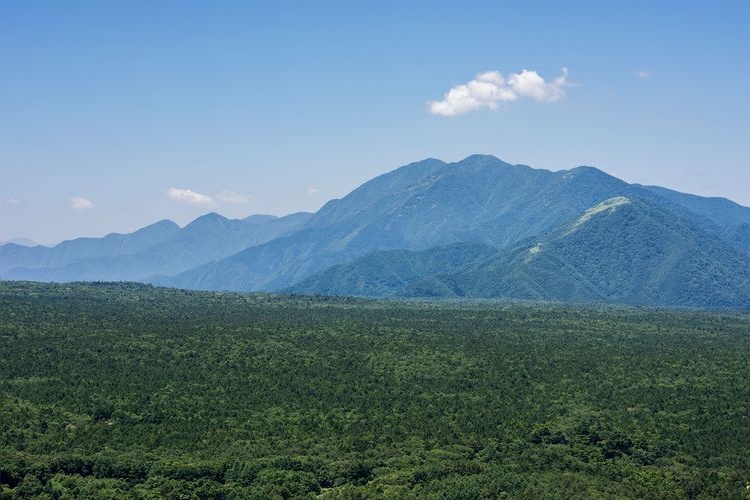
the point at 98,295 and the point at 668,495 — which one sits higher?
the point at 98,295

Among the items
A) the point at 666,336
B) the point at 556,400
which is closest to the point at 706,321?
the point at 666,336

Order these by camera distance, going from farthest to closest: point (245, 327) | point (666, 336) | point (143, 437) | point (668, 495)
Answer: point (666, 336) < point (245, 327) < point (143, 437) < point (668, 495)

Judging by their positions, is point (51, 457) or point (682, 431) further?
point (682, 431)

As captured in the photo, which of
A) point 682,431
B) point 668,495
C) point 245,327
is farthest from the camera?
point 245,327

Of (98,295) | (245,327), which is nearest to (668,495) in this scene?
(245,327)

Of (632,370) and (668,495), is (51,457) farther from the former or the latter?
(632,370)

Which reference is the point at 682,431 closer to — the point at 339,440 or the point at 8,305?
the point at 339,440
